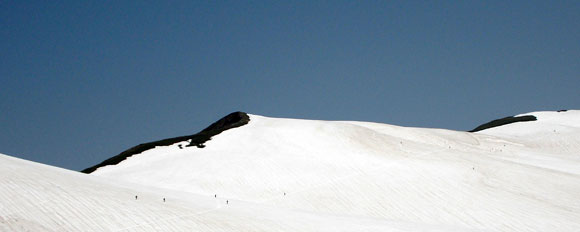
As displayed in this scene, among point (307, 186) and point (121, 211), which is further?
point (307, 186)

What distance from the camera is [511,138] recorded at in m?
62.2

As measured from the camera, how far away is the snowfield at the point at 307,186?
22.4 meters

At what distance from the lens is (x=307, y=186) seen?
3469cm

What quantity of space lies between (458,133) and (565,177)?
21833 millimetres

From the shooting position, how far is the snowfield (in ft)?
73.5

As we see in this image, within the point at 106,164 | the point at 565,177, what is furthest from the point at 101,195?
the point at 565,177

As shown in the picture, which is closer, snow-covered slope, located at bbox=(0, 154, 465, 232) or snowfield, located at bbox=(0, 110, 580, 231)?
snow-covered slope, located at bbox=(0, 154, 465, 232)

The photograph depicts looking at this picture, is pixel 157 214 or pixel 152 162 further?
pixel 152 162

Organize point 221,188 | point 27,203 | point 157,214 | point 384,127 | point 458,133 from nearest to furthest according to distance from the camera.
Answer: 1. point 27,203
2. point 157,214
3. point 221,188
4. point 384,127
5. point 458,133

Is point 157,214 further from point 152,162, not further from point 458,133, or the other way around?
point 458,133

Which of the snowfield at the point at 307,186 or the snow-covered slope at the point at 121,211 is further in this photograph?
the snowfield at the point at 307,186

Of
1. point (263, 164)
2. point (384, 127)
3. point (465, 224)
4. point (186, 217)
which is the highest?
point (384, 127)

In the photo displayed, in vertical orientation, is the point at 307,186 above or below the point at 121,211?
→ above

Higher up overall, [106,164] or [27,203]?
[106,164]
